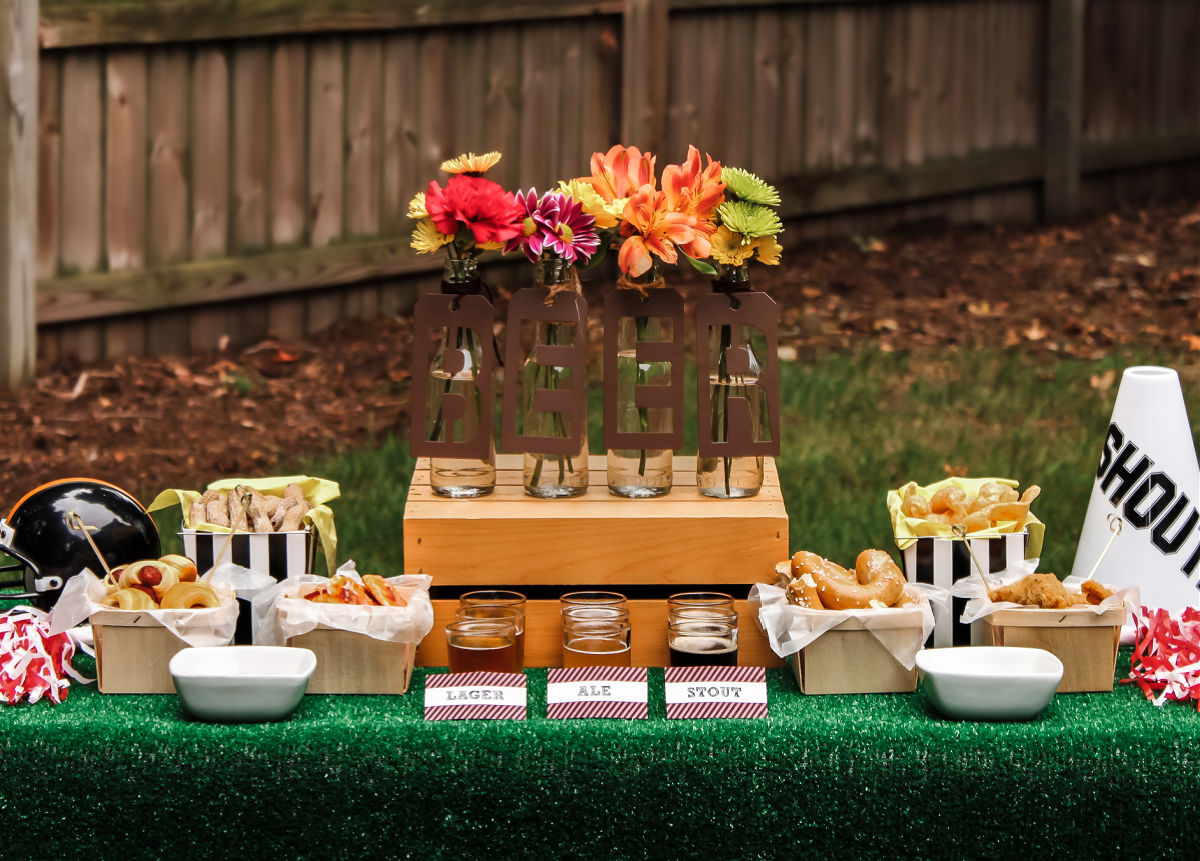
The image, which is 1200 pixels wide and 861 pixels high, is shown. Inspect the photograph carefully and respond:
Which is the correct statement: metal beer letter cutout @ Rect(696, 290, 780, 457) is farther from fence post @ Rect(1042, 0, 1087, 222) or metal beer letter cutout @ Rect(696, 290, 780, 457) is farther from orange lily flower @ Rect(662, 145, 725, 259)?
fence post @ Rect(1042, 0, 1087, 222)

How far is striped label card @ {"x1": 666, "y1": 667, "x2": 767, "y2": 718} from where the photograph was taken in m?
1.73

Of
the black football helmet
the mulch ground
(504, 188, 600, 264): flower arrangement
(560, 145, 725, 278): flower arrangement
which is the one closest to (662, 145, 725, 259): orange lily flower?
(560, 145, 725, 278): flower arrangement

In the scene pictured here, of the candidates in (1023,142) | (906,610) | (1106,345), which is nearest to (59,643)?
(906,610)

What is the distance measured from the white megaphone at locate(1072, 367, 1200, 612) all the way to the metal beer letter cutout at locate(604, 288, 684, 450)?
0.58 metres

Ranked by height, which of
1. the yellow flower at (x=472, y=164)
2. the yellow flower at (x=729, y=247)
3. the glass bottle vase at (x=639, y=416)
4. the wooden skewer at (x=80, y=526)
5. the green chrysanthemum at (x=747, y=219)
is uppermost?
the yellow flower at (x=472, y=164)

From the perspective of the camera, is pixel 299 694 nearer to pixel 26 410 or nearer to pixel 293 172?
pixel 26 410

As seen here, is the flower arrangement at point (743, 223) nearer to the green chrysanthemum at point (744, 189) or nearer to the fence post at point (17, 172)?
the green chrysanthemum at point (744, 189)

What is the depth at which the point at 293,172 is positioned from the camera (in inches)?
193

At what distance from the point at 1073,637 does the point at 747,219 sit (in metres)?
0.64

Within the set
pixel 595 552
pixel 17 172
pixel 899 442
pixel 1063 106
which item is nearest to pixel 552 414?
pixel 595 552

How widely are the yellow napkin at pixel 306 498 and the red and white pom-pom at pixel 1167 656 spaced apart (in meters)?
1.04

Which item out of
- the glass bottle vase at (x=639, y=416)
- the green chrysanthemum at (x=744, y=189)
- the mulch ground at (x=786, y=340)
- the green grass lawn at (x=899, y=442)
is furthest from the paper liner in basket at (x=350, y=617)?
the mulch ground at (x=786, y=340)

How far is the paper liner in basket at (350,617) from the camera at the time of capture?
1.80 metres

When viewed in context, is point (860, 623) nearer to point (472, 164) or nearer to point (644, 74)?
point (472, 164)
